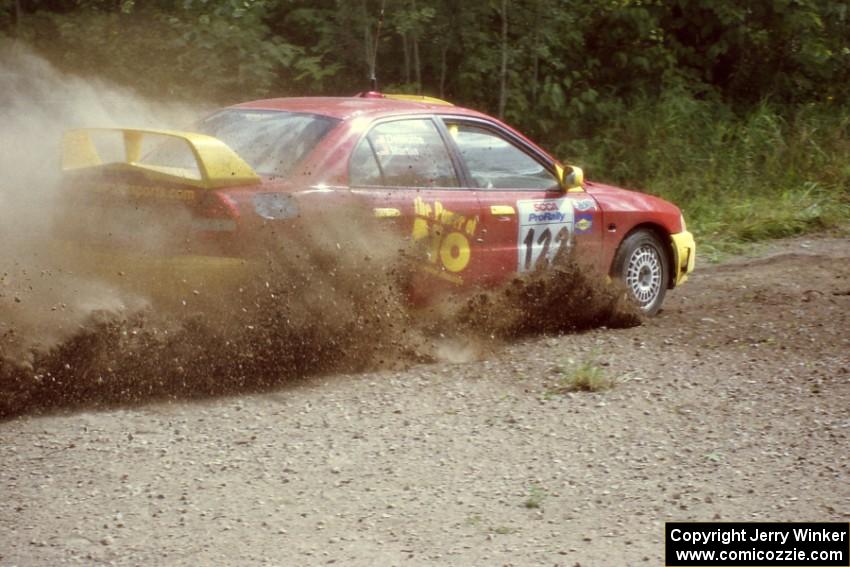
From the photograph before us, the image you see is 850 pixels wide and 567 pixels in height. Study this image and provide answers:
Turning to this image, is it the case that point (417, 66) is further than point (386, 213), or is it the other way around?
point (417, 66)

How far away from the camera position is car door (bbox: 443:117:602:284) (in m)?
7.87

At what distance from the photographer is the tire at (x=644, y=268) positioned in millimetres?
8688

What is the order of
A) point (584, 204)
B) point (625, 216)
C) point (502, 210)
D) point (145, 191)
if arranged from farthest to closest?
point (625, 216) < point (584, 204) < point (502, 210) < point (145, 191)

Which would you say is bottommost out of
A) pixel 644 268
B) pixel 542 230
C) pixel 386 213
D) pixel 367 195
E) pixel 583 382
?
pixel 583 382

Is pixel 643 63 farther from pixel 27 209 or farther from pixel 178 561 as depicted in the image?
pixel 178 561

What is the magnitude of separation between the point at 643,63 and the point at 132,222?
10.1 meters

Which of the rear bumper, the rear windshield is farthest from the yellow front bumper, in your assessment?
the rear bumper

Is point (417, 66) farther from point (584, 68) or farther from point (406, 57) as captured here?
point (584, 68)

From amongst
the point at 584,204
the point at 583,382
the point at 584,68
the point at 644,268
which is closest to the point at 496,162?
the point at 584,204

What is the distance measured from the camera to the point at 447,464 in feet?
17.9

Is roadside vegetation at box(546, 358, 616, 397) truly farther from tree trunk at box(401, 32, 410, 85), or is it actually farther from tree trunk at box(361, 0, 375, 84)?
tree trunk at box(401, 32, 410, 85)

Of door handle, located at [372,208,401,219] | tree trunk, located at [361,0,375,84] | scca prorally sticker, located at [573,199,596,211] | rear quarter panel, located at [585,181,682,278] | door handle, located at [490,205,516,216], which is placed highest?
tree trunk, located at [361,0,375,84]

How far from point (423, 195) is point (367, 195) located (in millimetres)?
462

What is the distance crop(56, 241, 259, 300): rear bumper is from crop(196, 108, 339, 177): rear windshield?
712 mm
